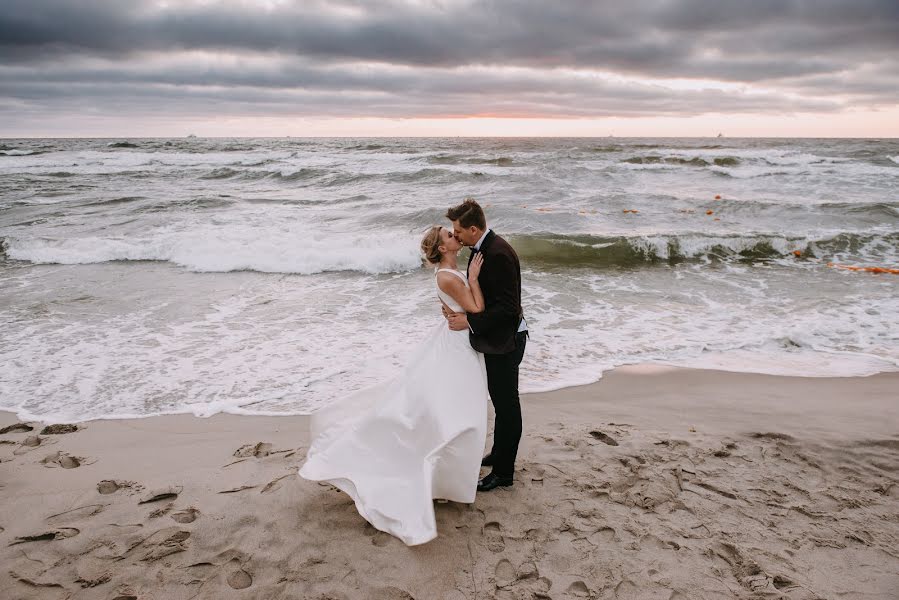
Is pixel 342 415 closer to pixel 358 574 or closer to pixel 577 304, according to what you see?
pixel 358 574

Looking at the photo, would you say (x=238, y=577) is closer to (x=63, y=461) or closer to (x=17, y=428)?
(x=63, y=461)

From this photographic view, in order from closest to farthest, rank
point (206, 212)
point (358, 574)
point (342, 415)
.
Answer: point (358, 574) → point (342, 415) → point (206, 212)

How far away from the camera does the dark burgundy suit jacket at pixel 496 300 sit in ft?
11.9

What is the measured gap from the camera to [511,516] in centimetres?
370

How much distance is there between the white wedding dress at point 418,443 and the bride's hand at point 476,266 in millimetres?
115

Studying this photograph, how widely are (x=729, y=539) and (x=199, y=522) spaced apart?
337cm

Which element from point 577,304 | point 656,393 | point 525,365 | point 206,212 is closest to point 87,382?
point 525,365

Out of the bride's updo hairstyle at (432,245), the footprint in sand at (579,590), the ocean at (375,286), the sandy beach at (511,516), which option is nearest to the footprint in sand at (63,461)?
the sandy beach at (511,516)

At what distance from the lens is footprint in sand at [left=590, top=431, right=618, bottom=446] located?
4699 millimetres

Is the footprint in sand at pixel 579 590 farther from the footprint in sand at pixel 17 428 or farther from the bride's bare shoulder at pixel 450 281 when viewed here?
the footprint in sand at pixel 17 428

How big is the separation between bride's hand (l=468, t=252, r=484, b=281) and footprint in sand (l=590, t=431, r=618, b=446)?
6.74 feet

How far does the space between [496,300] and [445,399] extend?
731mm

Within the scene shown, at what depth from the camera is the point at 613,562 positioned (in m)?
3.26

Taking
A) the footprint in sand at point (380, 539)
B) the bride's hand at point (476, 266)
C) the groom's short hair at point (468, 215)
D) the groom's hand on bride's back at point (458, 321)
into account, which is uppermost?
the groom's short hair at point (468, 215)
